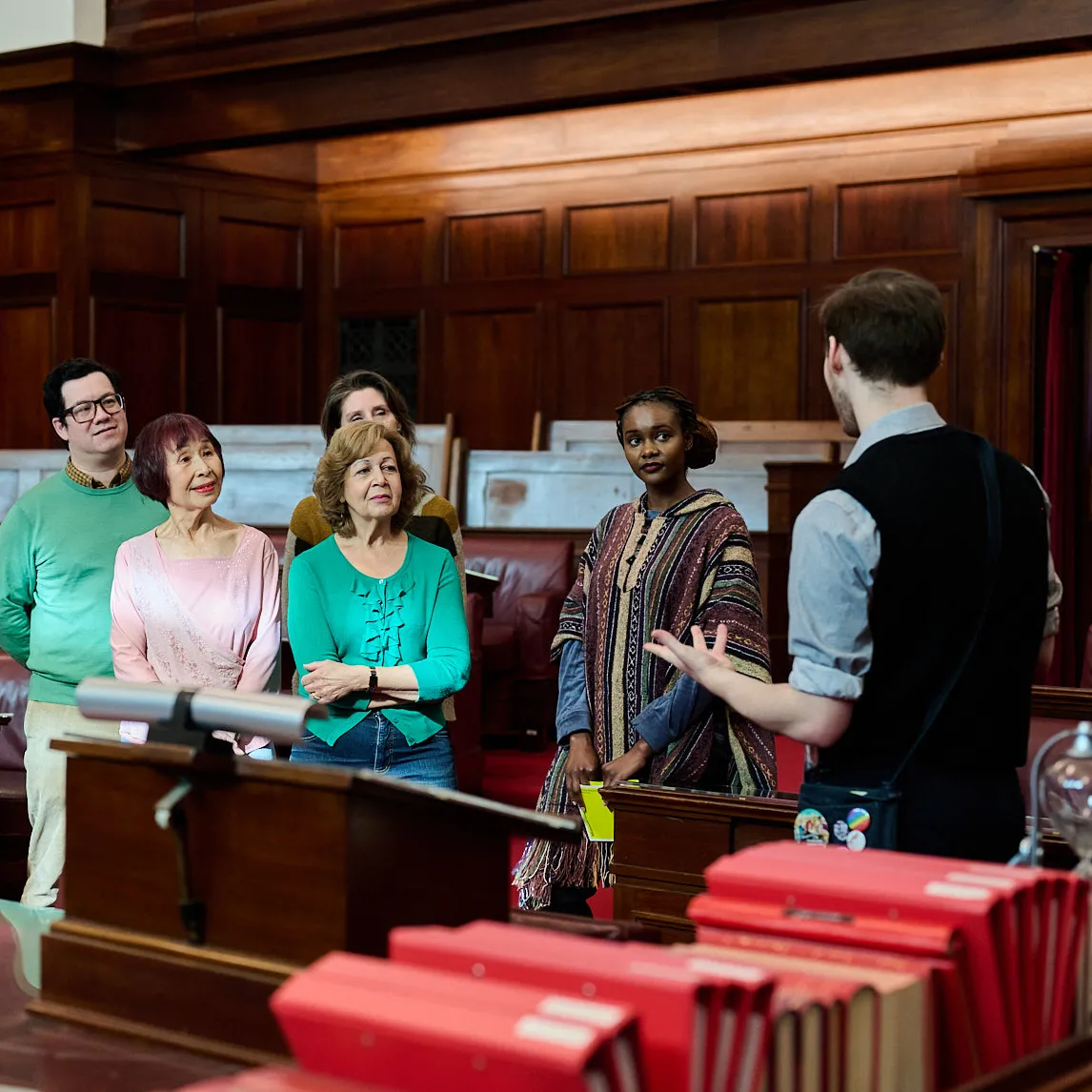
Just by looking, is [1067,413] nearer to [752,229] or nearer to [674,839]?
[752,229]

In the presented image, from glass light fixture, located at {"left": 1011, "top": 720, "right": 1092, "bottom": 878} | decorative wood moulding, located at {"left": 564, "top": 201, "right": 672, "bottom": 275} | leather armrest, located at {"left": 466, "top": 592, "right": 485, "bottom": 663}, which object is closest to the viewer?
glass light fixture, located at {"left": 1011, "top": 720, "right": 1092, "bottom": 878}

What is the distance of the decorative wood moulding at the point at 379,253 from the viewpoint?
37.1ft

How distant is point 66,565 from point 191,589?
1.19ft

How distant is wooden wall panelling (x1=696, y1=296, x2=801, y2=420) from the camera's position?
393 inches

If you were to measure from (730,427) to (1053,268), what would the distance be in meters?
2.04

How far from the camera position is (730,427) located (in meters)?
9.56

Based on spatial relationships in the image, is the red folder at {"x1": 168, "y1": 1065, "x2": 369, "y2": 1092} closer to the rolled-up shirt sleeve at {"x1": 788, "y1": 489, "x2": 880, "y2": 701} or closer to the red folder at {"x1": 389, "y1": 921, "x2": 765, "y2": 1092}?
the red folder at {"x1": 389, "y1": 921, "x2": 765, "y2": 1092}

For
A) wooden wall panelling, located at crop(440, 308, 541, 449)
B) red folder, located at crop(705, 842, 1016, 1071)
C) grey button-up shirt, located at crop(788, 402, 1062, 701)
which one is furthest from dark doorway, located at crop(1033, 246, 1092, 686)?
red folder, located at crop(705, 842, 1016, 1071)

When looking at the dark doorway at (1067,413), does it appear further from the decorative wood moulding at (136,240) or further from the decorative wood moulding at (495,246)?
the decorative wood moulding at (136,240)

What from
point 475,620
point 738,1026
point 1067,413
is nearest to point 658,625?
point 738,1026

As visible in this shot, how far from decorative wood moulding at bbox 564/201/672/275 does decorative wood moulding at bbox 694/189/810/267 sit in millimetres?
254

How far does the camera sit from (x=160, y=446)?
10.4 feet

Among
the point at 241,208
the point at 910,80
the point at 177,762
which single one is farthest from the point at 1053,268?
the point at 177,762

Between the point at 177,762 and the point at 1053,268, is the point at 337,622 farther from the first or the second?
the point at 1053,268
